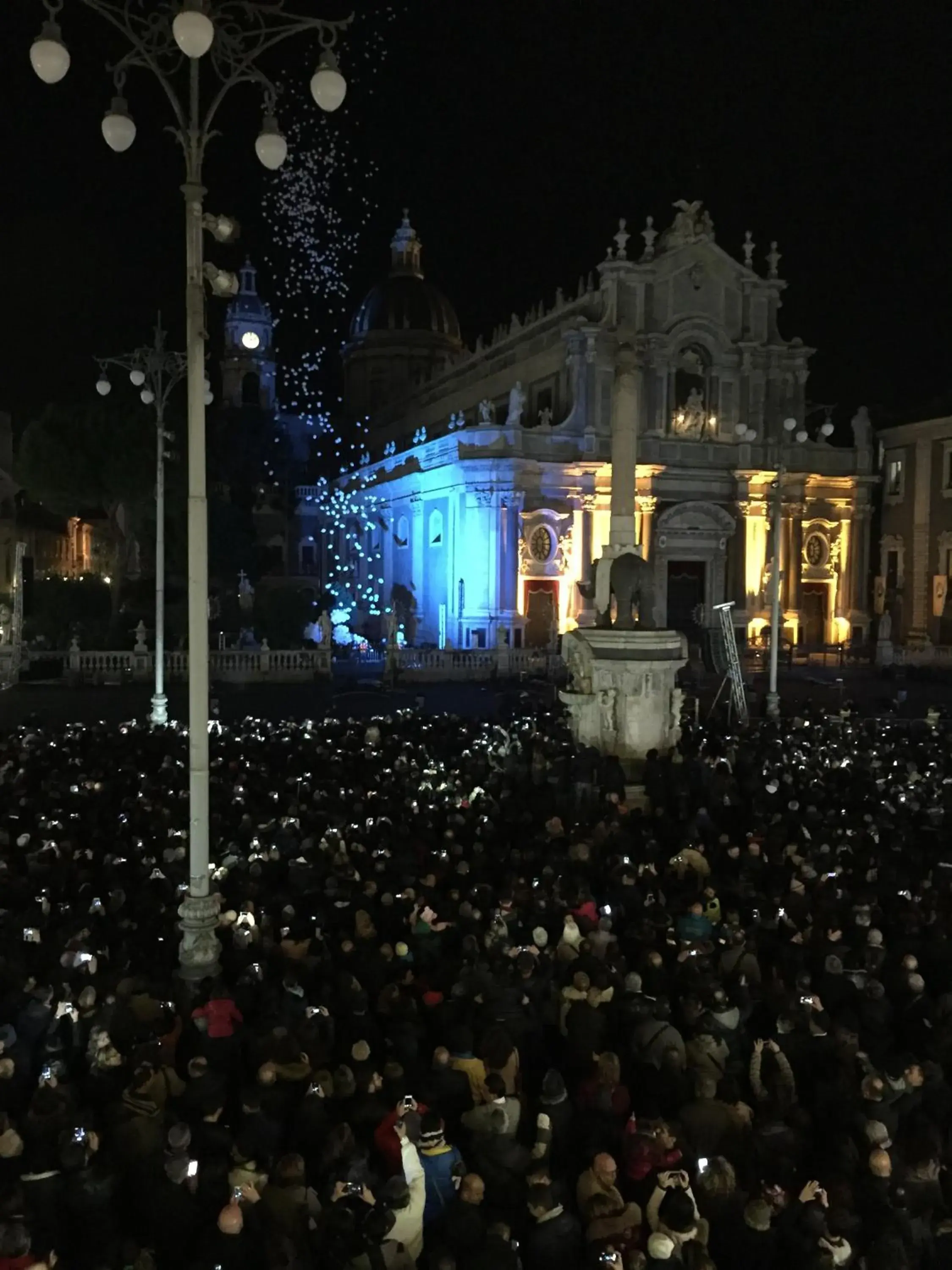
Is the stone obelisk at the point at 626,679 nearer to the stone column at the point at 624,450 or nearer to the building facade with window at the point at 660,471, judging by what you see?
the stone column at the point at 624,450

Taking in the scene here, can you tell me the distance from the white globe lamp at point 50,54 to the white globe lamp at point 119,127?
0.59m

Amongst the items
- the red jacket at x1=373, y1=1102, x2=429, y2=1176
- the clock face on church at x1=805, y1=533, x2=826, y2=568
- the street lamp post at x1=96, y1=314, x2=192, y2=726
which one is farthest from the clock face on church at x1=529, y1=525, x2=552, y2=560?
the red jacket at x1=373, y1=1102, x2=429, y2=1176

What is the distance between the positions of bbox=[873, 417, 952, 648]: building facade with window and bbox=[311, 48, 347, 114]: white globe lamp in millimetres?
36822

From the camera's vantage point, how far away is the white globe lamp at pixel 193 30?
677cm

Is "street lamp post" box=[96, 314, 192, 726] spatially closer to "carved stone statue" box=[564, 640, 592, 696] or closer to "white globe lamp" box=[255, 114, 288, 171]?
"carved stone statue" box=[564, 640, 592, 696]

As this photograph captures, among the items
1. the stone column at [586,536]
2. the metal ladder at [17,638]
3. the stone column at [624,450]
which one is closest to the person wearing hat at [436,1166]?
the stone column at [624,450]

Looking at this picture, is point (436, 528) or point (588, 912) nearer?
point (588, 912)

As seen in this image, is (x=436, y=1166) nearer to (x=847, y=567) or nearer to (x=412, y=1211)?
(x=412, y=1211)

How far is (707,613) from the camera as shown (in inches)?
1626

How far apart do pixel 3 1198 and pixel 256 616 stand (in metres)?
31.8

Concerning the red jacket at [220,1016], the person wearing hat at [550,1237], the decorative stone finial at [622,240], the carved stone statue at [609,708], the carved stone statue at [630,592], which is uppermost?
the decorative stone finial at [622,240]

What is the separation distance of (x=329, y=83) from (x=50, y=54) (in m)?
1.93

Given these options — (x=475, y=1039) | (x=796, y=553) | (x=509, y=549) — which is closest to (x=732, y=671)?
(x=475, y=1039)

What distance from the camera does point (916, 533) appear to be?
144ft
